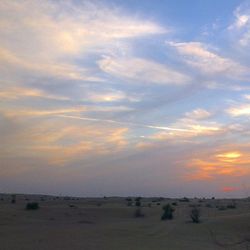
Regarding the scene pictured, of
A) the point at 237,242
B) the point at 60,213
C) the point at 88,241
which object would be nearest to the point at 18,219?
the point at 60,213

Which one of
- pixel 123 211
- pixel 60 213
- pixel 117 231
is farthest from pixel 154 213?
pixel 117 231

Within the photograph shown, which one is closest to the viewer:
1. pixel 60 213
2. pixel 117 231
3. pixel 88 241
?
pixel 88 241

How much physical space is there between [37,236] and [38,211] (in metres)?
27.4

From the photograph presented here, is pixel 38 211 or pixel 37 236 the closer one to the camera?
pixel 37 236

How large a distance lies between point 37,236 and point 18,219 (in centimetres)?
1693

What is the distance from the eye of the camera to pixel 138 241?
33.5m

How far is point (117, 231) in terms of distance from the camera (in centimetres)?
3984

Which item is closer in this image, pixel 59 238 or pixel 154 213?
pixel 59 238

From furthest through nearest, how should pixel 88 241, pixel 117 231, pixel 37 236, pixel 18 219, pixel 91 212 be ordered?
pixel 91 212 < pixel 18 219 < pixel 117 231 < pixel 37 236 < pixel 88 241

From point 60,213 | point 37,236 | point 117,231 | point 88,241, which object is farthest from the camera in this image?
point 60,213

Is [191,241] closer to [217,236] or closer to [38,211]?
[217,236]

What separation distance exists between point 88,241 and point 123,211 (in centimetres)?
3511

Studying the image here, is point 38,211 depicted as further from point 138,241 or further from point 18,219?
point 138,241

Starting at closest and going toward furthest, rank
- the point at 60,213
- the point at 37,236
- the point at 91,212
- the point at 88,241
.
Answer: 1. the point at 88,241
2. the point at 37,236
3. the point at 60,213
4. the point at 91,212
